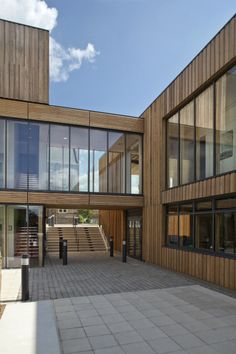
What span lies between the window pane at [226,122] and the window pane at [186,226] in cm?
215

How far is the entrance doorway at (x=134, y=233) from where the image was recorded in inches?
552

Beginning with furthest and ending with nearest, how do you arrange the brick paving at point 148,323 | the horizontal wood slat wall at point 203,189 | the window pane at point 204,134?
the window pane at point 204,134 < the horizontal wood slat wall at point 203,189 < the brick paving at point 148,323

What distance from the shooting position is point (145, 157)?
1370 cm

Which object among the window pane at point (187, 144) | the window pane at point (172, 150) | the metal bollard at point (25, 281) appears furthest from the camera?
the window pane at point (172, 150)

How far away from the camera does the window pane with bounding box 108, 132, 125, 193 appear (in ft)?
44.9

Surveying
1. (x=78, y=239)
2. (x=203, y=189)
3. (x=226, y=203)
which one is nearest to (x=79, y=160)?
(x=203, y=189)

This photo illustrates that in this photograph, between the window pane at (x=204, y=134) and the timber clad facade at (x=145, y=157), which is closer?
the timber clad facade at (x=145, y=157)

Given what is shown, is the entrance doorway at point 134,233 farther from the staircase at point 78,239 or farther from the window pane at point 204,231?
the window pane at point 204,231

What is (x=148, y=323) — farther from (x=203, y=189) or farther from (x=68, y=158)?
(x=68, y=158)

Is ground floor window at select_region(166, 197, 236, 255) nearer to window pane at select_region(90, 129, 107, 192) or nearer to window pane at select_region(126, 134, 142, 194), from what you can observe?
window pane at select_region(126, 134, 142, 194)

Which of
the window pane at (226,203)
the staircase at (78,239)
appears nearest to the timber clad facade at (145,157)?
the window pane at (226,203)

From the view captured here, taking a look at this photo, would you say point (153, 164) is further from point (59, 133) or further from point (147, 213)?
point (59, 133)

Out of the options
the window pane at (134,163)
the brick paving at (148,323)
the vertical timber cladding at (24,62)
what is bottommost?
the brick paving at (148,323)

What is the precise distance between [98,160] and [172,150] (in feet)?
11.9
